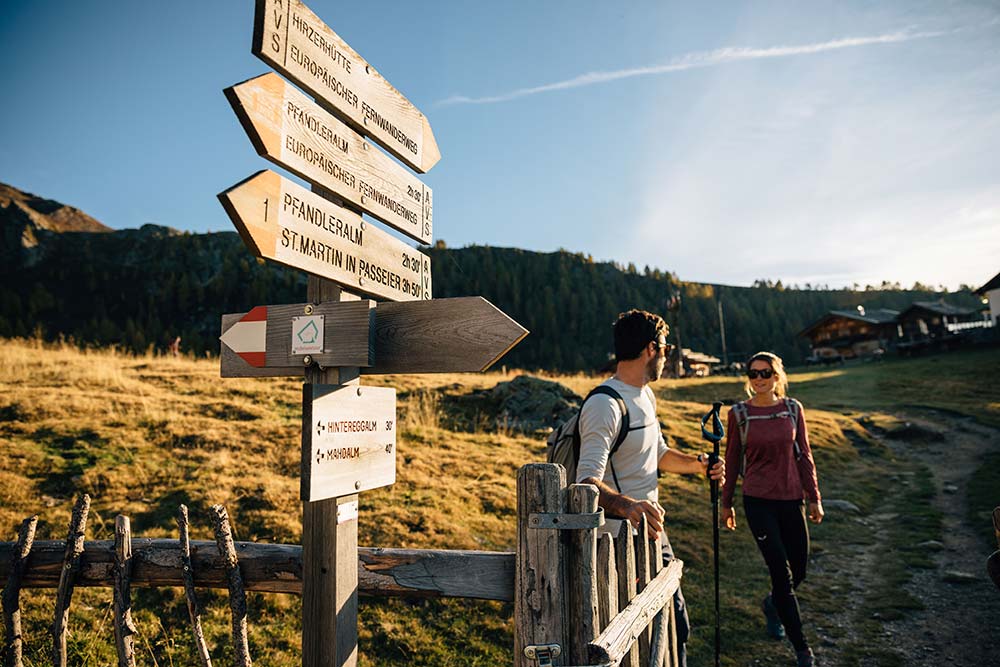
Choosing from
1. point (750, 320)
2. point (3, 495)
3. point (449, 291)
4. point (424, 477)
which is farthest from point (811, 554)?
point (750, 320)

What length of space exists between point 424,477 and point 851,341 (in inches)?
2208

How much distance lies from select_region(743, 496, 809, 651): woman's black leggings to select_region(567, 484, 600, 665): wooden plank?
2.95 meters

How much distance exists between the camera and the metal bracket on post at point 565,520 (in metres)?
2.15

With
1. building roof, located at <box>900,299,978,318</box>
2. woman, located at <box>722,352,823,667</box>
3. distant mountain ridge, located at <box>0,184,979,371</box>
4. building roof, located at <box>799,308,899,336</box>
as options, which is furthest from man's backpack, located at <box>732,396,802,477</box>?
building roof, located at <box>799,308,899,336</box>

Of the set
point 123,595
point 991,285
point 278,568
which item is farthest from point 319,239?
point 991,285

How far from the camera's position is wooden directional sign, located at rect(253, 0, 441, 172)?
2049 mm

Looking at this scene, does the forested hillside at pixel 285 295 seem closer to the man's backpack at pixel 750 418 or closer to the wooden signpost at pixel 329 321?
the man's backpack at pixel 750 418

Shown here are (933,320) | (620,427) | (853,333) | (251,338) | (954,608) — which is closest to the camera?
(251,338)

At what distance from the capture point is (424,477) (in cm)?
841

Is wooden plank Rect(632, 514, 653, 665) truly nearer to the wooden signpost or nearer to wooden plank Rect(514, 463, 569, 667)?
wooden plank Rect(514, 463, 569, 667)

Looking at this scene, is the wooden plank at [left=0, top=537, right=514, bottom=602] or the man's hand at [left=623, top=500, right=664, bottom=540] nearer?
the wooden plank at [left=0, top=537, right=514, bottom=602]

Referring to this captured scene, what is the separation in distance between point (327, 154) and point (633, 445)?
7.11ft

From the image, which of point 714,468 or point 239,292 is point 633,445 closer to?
point 714,468

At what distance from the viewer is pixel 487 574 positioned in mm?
2328
